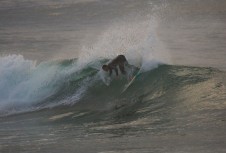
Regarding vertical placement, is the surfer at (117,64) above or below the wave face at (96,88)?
above

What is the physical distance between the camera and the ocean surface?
14.3m

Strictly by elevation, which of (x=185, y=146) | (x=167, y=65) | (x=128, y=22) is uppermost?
(x=128, y=22)

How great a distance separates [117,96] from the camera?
1900cm

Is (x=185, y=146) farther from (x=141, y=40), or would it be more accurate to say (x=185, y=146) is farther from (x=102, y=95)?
(x=141, y=40)

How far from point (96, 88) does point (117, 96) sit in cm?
95

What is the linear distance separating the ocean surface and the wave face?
28 mm

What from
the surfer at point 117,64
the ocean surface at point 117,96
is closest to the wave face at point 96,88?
the ocean surface at point 117,96

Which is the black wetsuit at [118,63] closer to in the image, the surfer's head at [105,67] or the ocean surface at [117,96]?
the surfer's head at [105,67]

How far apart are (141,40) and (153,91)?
289 cm

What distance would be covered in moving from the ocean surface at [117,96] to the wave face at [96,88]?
3 cm

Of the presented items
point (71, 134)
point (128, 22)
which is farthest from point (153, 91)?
point (128, 22)

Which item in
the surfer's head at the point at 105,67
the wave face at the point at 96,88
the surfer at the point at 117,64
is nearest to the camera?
the wave face at the point at 96,88

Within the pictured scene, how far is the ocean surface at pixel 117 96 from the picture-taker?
14.3m

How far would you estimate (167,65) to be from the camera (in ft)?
68.4
